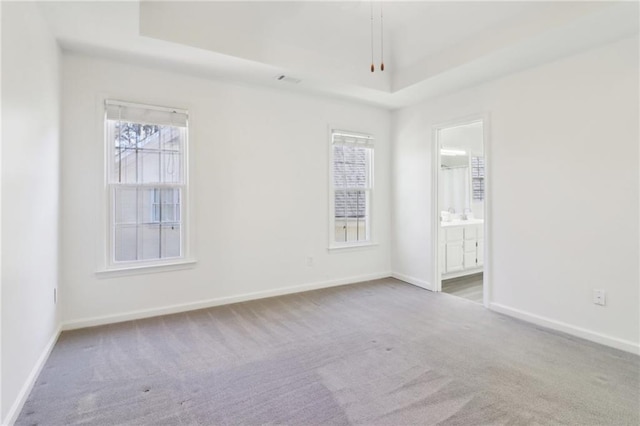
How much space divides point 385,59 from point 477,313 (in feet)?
9.99

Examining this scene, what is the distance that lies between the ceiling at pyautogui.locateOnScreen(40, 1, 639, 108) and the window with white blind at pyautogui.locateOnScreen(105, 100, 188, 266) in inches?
21.6

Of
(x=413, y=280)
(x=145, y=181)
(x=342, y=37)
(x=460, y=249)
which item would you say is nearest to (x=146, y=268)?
(x=145, y=181)

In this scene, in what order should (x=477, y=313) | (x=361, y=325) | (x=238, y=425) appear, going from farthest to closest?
(x=477, y=313) < (x=361, y=325) < (x=238, y=425)

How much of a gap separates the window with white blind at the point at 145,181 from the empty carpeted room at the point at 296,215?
21 mm

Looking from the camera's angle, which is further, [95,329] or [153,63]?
[153,63]

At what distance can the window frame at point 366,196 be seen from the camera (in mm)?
4504

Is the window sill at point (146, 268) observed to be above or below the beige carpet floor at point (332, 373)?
above

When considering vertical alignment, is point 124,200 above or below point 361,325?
above

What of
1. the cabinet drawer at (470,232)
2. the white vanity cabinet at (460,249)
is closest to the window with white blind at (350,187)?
the white vanity cabinet at (460,249)

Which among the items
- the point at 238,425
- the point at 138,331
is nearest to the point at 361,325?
the point at 238,425

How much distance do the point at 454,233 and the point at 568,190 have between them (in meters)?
1.98

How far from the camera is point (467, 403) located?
6.49 feet

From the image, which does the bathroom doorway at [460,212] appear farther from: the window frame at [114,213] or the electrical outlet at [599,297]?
the window frame at [114,213]

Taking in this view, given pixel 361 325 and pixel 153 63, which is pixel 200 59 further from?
pixel 361 325
